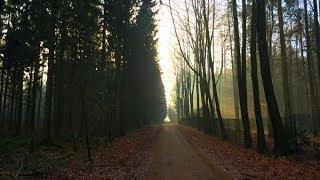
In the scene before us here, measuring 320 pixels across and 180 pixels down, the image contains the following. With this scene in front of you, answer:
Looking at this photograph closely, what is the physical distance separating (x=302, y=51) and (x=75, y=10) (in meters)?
31.1

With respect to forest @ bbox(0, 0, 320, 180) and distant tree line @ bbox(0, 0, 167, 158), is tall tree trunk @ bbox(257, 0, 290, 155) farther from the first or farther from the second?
distant tree line @ bbox(0, 0, 167, 158)

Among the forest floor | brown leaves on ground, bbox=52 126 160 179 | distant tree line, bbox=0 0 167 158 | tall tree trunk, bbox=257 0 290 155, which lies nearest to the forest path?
the forest floor

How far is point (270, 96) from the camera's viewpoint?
19.0 meters

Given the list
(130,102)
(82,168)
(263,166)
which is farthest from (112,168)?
(130,102)

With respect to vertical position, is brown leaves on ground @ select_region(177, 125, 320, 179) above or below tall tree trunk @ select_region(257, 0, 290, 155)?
below

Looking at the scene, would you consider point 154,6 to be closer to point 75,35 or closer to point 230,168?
point 75,35

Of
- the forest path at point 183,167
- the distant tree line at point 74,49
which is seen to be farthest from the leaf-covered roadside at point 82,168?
the distant tree line at point 74,49

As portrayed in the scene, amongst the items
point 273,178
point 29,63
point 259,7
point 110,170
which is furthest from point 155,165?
point 29,63

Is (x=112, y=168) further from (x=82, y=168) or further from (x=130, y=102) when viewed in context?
(x=130, y=102)

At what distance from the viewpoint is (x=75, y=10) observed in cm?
2175

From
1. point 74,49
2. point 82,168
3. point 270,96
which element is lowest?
point 82,168

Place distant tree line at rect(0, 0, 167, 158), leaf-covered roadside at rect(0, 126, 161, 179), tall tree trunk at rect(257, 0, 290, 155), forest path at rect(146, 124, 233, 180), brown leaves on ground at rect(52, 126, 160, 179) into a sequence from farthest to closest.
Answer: distant tree line at rect(0, 0, 167, 158) → tall tree trunk at rect(257, 0, 290, 155) → leaf-covered roadside at rect(0, 126, 161, 179) → brown leaves on ground at rect(52, 126, 160, 179) → forest path at rect(146, 124, 233, 180)

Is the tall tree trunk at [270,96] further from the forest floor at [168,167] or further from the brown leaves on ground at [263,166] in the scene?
the brown leaves on ground at [263,166]

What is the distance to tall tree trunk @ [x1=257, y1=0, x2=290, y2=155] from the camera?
61.2ft
